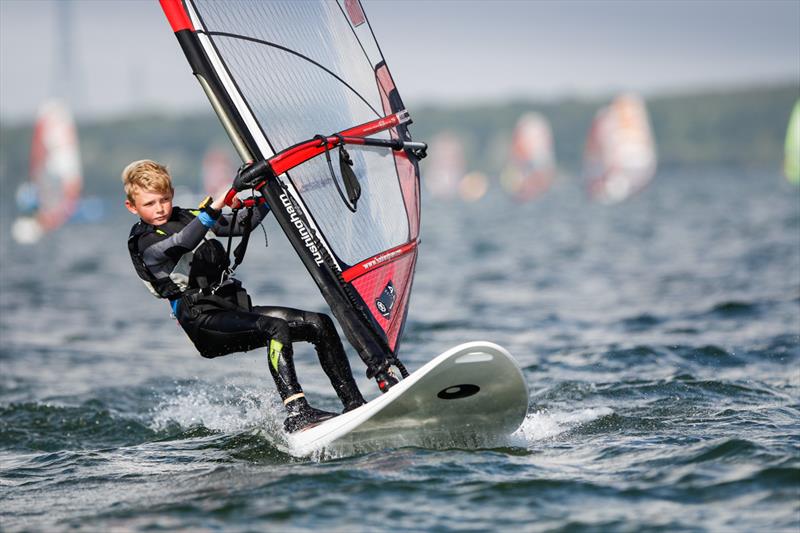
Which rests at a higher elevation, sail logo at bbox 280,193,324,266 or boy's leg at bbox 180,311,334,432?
sail logo at bbox 280,193,324,266

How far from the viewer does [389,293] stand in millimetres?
6207

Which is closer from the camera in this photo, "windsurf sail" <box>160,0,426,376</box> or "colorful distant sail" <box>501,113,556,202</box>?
"windsurf sail" <box>160,0,426,376</box>

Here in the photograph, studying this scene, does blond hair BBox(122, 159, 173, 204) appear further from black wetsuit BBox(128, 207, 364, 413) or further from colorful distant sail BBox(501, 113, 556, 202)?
colorful distant sail BBox(501, 113, 556, 202)

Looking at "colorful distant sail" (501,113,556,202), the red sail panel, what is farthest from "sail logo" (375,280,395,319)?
"colorful distant sail" (501,113,556,202)

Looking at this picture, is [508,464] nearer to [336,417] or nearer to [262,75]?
[336,417]

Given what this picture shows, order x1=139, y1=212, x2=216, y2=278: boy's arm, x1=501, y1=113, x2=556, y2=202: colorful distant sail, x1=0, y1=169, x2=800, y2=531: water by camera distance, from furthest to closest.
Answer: x1=501, y1=113, x2=556, y2=202: colorful distant sail < x1=139, y1=212, x2=216, y2=278: boy's arm < x1=0, y1=169, x2=800, y2=531: water

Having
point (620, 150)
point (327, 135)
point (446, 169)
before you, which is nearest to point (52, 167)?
point (620, 150)

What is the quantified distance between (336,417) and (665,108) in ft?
522

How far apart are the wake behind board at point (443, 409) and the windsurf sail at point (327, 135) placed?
1.33 feet

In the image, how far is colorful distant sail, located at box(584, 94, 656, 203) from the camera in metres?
41.2

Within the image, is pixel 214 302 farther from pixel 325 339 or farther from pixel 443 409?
pixel 443 409

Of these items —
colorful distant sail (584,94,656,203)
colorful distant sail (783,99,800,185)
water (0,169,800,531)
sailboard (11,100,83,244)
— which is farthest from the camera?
A: colorful distant sail (584,94,656,203)

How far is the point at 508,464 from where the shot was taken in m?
5.20

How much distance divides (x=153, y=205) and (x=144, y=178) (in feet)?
0.50
